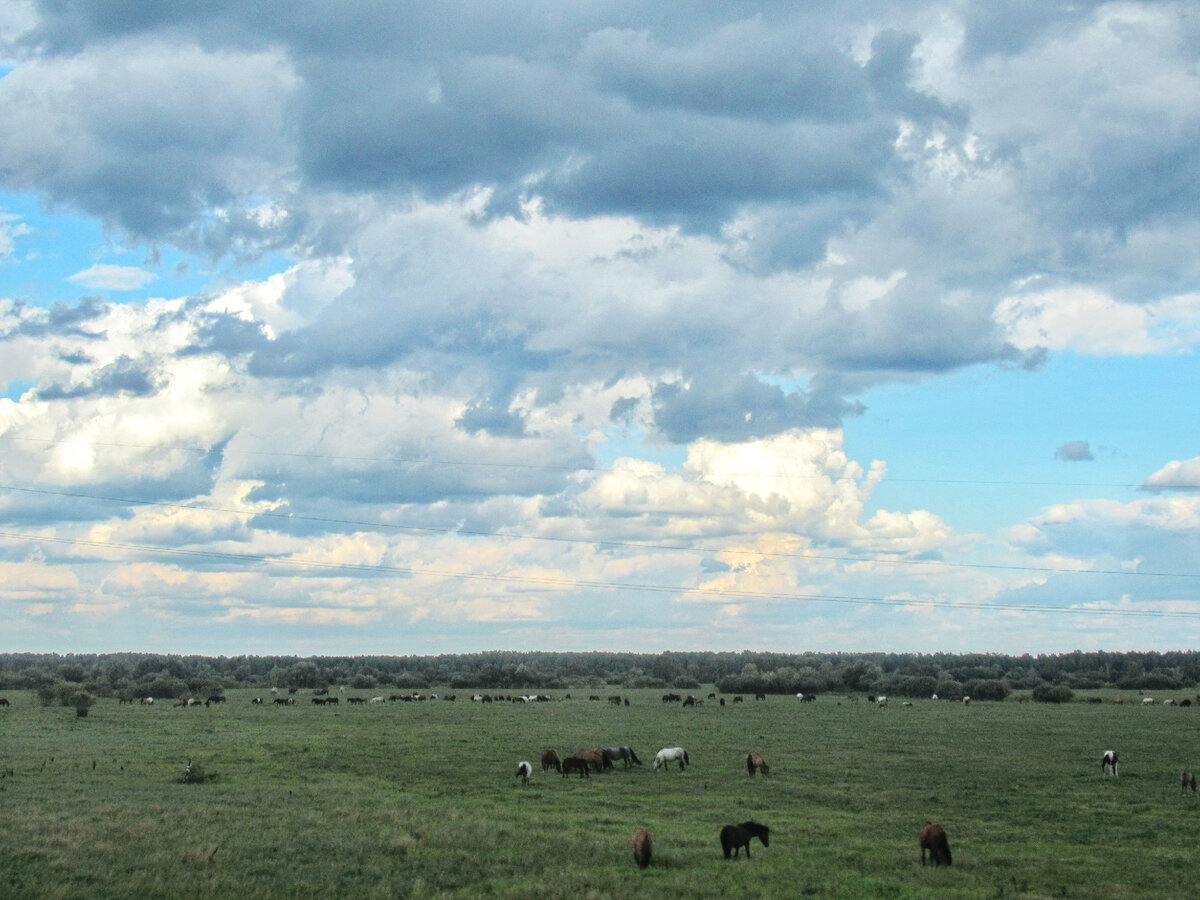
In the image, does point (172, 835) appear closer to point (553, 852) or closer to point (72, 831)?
point (72, 831)

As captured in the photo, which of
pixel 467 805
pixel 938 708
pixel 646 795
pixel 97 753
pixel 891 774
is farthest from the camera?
pixel 938 708

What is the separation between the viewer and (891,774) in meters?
38.7

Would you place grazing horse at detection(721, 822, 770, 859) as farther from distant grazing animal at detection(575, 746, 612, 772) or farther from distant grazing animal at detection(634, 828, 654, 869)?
distant grazing animal at detection(575, 746, 612, 772)

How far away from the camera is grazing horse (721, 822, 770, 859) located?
23.2 m

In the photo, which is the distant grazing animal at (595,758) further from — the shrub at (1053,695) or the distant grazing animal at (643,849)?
the shrub at (1053,695)

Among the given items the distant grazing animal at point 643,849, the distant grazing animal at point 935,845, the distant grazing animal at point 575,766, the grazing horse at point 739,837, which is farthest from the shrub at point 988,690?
the distant grazing animal at point 643,849

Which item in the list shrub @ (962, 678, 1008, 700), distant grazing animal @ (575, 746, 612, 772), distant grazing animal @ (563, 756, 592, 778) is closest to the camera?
distant grazing animal @ (563, 756, 592, 778)

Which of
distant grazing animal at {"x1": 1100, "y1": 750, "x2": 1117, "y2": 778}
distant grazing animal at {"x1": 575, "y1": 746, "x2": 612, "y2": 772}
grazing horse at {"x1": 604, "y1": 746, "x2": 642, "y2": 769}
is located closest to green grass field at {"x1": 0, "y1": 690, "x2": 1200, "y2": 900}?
distant grazing animal at {"x1": 1100, "y1": 750, "x2": 1117, "y2": 778}

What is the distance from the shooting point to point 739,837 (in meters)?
23.3

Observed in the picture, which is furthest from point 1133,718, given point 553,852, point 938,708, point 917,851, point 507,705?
point 553,852

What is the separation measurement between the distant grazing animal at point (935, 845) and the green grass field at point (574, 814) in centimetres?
34

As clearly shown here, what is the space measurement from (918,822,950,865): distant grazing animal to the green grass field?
1.12 ft

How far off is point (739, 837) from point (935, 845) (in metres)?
4.70

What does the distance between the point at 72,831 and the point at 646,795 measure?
60.5 feet
